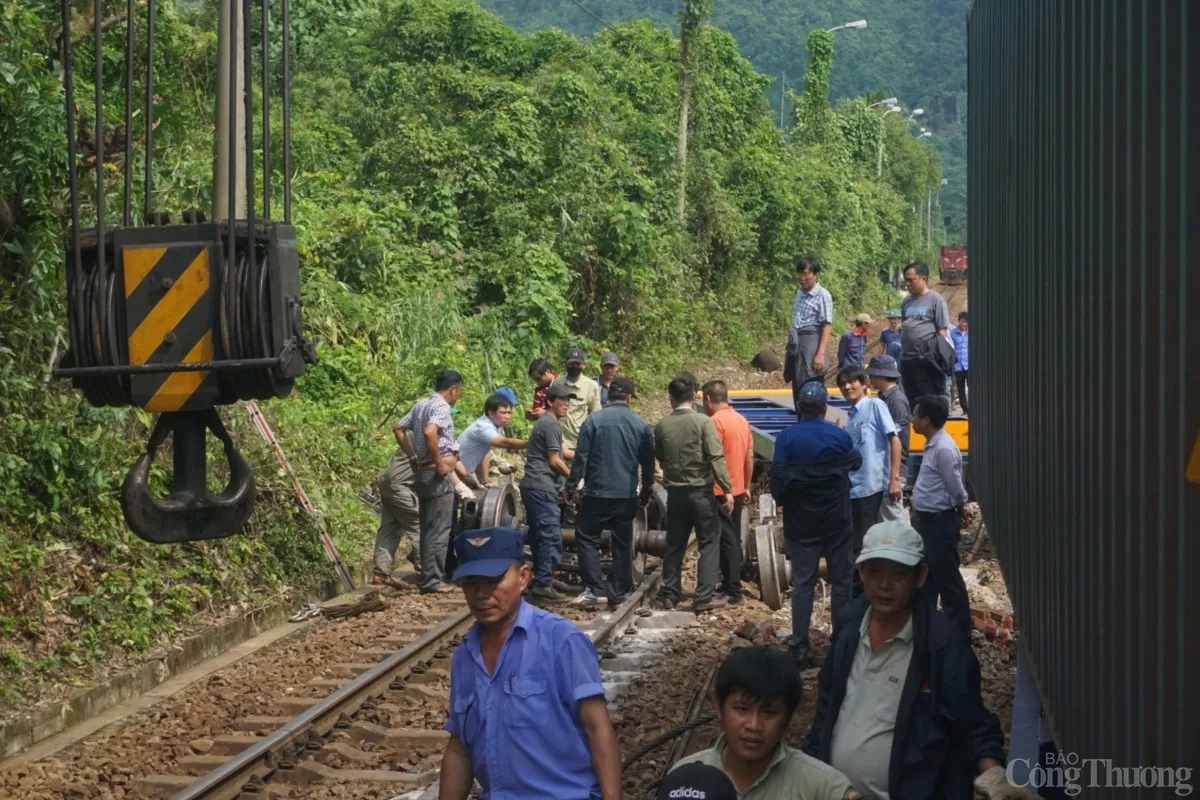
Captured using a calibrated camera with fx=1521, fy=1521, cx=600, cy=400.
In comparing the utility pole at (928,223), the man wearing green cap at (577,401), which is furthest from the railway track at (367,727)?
the utility pole at (928,223)

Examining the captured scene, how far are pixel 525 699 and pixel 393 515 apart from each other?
8997mm

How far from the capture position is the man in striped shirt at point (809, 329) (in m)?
14.4

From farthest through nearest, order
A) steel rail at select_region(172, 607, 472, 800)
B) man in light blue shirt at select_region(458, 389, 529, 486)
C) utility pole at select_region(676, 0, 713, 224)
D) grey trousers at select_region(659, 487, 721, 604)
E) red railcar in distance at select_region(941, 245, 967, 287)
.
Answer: red railcar in distance at select_region(941, 245, 967, 287), utility pole at select_region(676, 0, 713, 224), man in light blue shirt at select_region(458, 389, 529, 486), grey trousers at select_region(659, 487, 721, 604), steel rail at select_region(172, 607, 472, 800)

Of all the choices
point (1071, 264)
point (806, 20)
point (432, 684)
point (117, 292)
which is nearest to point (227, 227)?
point (117, 292)

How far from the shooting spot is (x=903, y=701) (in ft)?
14.6

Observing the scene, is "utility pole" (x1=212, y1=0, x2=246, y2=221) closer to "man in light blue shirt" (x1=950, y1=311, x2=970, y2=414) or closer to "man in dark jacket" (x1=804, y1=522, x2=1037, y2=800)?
"man in dark jacket" (x1=804, y1=522, x2=1037, y2=800)

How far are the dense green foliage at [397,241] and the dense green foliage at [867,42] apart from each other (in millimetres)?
87076

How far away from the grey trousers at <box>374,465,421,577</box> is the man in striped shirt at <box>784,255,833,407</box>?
382cm

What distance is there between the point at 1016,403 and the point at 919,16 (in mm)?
171787

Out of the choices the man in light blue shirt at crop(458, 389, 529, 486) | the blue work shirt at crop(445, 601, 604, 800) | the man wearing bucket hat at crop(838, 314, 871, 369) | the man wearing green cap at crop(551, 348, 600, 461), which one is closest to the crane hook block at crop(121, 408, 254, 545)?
the blue work shirt at crop(445, 601, 604, 800)

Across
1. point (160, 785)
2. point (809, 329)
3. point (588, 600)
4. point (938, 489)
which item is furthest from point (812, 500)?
point (809, 329)

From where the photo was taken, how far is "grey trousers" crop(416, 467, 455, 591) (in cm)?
1267

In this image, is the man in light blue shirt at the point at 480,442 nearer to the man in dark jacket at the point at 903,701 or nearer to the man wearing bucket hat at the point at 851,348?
the man wearing bucket hat at the point at 851,348

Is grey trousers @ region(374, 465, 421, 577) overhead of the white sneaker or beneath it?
overhead
